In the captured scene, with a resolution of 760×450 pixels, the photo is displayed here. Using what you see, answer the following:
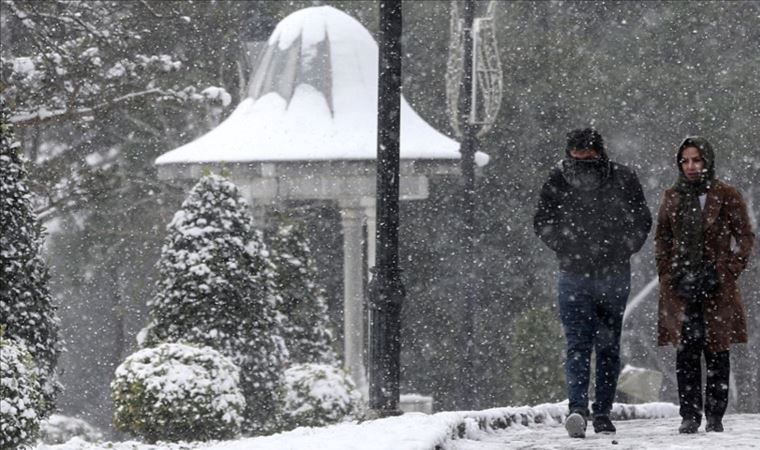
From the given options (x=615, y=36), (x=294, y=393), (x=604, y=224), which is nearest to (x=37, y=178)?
(x=294, y=393)

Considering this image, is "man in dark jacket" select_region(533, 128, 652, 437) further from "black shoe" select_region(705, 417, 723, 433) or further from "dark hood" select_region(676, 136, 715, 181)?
"black shoe" select_region(705, 417, 723, 433)

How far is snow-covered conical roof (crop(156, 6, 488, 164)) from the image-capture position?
20188 mm

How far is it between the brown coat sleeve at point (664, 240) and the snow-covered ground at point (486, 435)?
968mm

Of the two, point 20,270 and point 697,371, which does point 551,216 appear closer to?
point 697,371

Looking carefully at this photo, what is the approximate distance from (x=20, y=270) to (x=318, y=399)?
17.9ft

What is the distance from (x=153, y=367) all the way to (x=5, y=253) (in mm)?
2277

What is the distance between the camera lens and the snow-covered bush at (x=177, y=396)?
40.8 feet

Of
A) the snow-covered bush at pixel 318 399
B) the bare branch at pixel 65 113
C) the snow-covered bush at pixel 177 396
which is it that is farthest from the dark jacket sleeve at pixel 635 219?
the bare branch at pixel 65 113

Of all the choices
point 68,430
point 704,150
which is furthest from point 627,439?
point 68,430

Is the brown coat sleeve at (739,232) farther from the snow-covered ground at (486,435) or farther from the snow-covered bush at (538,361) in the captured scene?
the snow-covered bush at (538,361)

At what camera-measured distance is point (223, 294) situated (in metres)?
14.0

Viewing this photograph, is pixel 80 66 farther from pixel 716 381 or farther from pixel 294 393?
pixel 716 381

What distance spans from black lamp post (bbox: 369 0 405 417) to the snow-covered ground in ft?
1.99

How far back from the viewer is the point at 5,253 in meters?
10.7
